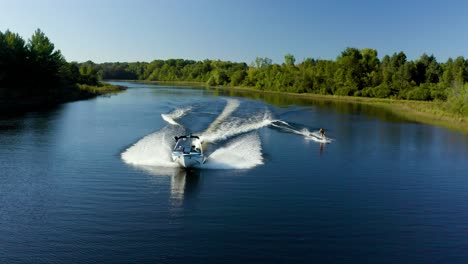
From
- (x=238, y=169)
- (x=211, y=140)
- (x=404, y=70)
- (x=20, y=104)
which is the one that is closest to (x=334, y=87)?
(x=404, y=70)

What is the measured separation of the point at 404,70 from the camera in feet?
377

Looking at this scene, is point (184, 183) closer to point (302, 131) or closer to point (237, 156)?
point (237, 156)

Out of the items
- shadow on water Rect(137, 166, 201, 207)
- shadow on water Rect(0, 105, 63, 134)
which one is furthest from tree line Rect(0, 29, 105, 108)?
shadow on water Rect(137, 166, 201, 207)

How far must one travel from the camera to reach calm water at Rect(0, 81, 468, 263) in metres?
15.2

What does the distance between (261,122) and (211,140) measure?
16.9 m

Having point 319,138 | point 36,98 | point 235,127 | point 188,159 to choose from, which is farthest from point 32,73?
point 188,159

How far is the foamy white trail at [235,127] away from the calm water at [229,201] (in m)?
0.70

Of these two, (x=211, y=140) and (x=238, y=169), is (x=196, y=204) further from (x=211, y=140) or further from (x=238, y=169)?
(x=211, y=140)

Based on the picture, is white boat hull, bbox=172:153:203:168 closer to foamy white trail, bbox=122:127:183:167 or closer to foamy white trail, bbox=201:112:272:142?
foamy white trail, bbox=122:127:183:167

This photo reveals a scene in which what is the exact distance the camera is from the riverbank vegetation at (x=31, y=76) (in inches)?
2559

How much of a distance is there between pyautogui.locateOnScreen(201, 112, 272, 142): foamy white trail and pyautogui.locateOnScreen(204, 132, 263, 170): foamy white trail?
6.87 feet

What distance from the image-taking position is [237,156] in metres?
31.3

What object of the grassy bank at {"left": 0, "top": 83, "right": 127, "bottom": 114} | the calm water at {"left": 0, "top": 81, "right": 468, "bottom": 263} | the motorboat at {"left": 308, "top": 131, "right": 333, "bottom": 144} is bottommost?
the calm water at {"left": 0, "top": 81, "right": 468, "bottom": 263}

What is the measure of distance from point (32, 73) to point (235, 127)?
4470 centimetres
